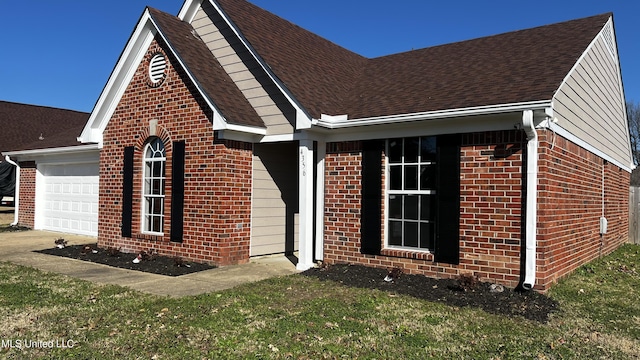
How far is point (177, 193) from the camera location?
398 inches

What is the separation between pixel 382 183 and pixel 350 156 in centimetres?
86

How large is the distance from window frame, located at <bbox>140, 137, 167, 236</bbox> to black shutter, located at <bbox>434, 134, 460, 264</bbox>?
6039 millimetres

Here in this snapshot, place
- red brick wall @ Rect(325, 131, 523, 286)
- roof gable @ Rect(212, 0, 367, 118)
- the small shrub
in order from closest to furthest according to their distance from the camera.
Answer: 1. red brick wall @ Rect(325, 131, 523, 286)
2. roof gable @ Rect(212, 0, 367, 118)
3. the small shrub

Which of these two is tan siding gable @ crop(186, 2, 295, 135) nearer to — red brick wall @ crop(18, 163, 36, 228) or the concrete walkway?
the concrete walkway

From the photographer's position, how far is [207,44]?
1120 cm

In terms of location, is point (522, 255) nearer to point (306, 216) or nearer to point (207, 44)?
point (306, 216)

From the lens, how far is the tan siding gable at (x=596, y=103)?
8373 mm

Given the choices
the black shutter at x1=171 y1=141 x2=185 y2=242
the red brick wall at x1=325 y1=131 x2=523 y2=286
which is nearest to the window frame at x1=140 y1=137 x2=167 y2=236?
the black shutter at x1=171 y1=141 x2=185 y2=242

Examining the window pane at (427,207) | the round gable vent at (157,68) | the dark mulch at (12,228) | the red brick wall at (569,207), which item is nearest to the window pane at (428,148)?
the window pane at (427,207)

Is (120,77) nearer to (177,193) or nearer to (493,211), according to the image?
(177,193)

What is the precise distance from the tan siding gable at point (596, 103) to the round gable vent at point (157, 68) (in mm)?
7751

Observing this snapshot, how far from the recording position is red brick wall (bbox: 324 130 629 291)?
7273mm

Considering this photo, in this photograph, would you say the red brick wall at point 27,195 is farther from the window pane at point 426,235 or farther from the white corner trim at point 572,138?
the white corner trim at point 572,138

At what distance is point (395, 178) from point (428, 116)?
134 cm
